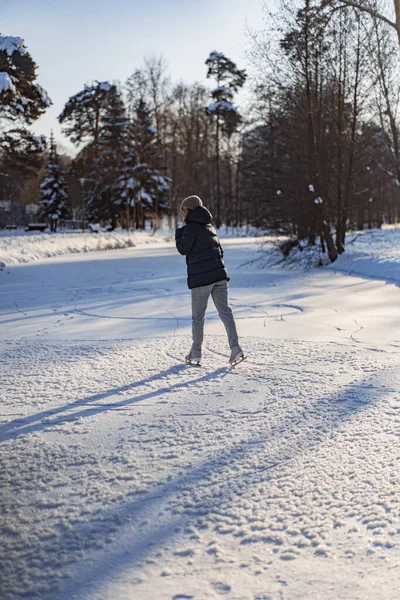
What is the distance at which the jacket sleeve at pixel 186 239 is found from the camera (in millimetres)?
5688

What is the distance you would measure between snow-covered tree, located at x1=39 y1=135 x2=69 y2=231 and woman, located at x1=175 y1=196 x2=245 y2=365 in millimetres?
50087

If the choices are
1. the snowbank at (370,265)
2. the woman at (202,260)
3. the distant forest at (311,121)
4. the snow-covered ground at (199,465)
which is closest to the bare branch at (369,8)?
the distant forest at (311,121)

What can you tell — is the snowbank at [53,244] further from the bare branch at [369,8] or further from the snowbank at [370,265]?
the bare branch at [369,8]

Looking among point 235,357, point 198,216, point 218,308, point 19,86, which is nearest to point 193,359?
point 235,357

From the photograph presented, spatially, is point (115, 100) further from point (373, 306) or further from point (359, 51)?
point (373, 306)

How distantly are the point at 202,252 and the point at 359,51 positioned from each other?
1317 cm

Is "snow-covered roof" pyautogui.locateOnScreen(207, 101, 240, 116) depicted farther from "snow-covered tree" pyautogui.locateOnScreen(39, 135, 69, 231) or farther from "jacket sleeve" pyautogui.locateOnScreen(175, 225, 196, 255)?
"jacket sleeve" pyautogui.locateOnScreen(175, 225, 196, 255)

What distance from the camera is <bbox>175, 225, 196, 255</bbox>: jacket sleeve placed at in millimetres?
5688

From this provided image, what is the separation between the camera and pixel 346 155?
61.1ft

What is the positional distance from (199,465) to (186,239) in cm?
270

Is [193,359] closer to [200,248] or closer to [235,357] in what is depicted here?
[235,357]

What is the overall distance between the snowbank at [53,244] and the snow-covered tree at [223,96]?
66.0ft

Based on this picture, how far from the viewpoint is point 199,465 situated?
11.3 ft

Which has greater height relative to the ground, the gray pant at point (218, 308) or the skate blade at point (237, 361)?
the gray pant at point (218, 308)
